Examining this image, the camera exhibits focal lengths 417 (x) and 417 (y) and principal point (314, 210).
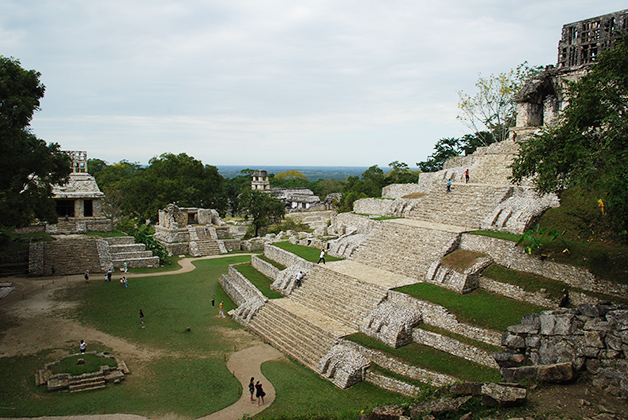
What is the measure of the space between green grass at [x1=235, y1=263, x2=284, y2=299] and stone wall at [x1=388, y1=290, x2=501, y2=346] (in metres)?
6.58

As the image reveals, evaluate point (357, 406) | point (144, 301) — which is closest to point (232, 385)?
point (357, 406)

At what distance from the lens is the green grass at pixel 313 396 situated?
11531mm

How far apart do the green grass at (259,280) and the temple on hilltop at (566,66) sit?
1675 centimetres

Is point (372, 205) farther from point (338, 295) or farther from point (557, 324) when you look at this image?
point (557, 324)

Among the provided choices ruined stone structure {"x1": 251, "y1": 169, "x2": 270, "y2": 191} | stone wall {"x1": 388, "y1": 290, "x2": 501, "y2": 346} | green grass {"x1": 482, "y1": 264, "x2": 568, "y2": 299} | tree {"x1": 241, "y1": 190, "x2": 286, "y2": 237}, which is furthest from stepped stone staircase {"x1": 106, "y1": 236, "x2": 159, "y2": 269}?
ruined stone structure {"x1": 251, "y1": 169, "x2": 270, "y2": 191}

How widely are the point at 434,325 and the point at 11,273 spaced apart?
24.4 meters

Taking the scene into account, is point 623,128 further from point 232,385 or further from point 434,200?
point 232,385

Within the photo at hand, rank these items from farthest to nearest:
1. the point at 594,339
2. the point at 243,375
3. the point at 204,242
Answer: the point at 204,242 < the point at 243,375 < the point at 594,339

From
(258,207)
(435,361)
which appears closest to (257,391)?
(435,361)

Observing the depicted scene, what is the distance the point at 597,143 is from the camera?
39.9 feet

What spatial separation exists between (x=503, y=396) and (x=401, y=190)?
21.8m

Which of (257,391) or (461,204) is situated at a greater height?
(461,204)

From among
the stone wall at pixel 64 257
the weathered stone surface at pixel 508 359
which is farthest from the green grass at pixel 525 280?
the stone wall at pixel 64 257

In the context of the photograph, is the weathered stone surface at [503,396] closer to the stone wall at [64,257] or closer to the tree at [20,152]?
the tree at [20,152]
